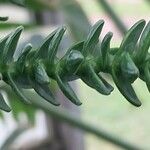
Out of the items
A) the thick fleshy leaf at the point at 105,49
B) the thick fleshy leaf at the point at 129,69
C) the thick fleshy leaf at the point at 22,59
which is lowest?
the thick fleshy leaf at the point at 129,69

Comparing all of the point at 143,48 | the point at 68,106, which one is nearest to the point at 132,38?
the point at 143,48

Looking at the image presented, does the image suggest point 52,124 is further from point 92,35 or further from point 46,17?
point 92,35

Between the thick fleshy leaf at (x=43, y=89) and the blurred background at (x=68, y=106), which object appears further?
the blurred background at (x=68, y=106)

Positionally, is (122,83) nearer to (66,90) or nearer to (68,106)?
(66,90)

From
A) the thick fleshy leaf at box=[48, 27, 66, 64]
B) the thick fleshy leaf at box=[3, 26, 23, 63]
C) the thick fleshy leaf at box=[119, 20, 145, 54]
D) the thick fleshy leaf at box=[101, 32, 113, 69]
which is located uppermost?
the thick fleshy leaf at box=[3, 26, 23, 63]

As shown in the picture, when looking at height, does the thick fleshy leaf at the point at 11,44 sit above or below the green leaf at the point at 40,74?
above

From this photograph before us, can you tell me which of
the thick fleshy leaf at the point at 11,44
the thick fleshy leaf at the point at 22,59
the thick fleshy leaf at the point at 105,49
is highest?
the thick fleshy leaf at the point at 11,44

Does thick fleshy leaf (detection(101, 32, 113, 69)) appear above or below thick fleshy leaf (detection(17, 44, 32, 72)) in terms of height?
below
